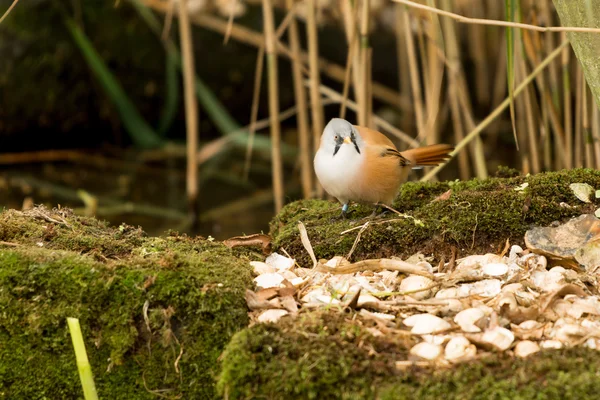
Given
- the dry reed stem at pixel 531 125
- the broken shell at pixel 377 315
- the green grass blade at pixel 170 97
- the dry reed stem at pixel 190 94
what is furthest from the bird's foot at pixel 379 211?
the green grass blade at pixel 170 97

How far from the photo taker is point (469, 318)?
204 centimetres

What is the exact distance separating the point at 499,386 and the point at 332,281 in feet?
2.33

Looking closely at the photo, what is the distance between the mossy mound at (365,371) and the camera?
1.74m

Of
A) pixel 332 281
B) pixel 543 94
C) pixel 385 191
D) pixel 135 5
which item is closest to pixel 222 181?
pixel 135 5

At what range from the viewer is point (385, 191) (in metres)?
2.86

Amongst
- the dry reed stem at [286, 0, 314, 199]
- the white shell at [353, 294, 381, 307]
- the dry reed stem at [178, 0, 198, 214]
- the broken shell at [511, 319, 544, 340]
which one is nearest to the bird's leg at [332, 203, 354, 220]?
the white shell at [353, 294, 381, 307]

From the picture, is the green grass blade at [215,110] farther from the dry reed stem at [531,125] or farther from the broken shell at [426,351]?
the broken shell at [426,351]

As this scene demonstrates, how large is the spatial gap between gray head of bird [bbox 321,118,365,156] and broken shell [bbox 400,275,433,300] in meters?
0.72

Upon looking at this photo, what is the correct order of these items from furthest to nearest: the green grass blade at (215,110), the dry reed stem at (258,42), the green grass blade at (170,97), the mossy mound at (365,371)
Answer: the green grass blade at (170,97)
the green grass blade at (215,110)
the dry reed stem at (258,42)
the mossy mound at (365,371)

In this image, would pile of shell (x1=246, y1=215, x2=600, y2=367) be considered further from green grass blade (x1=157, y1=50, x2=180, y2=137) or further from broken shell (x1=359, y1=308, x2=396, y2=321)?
green grass blade (x1=157, y1=50, x2=180, y2=137)

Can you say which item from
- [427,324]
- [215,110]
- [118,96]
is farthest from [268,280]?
[118,96]

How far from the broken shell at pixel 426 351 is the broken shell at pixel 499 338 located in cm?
11

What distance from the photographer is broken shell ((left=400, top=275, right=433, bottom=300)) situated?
7.31 ft

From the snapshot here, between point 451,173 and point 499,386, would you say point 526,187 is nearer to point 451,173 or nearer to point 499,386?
point 499,386
